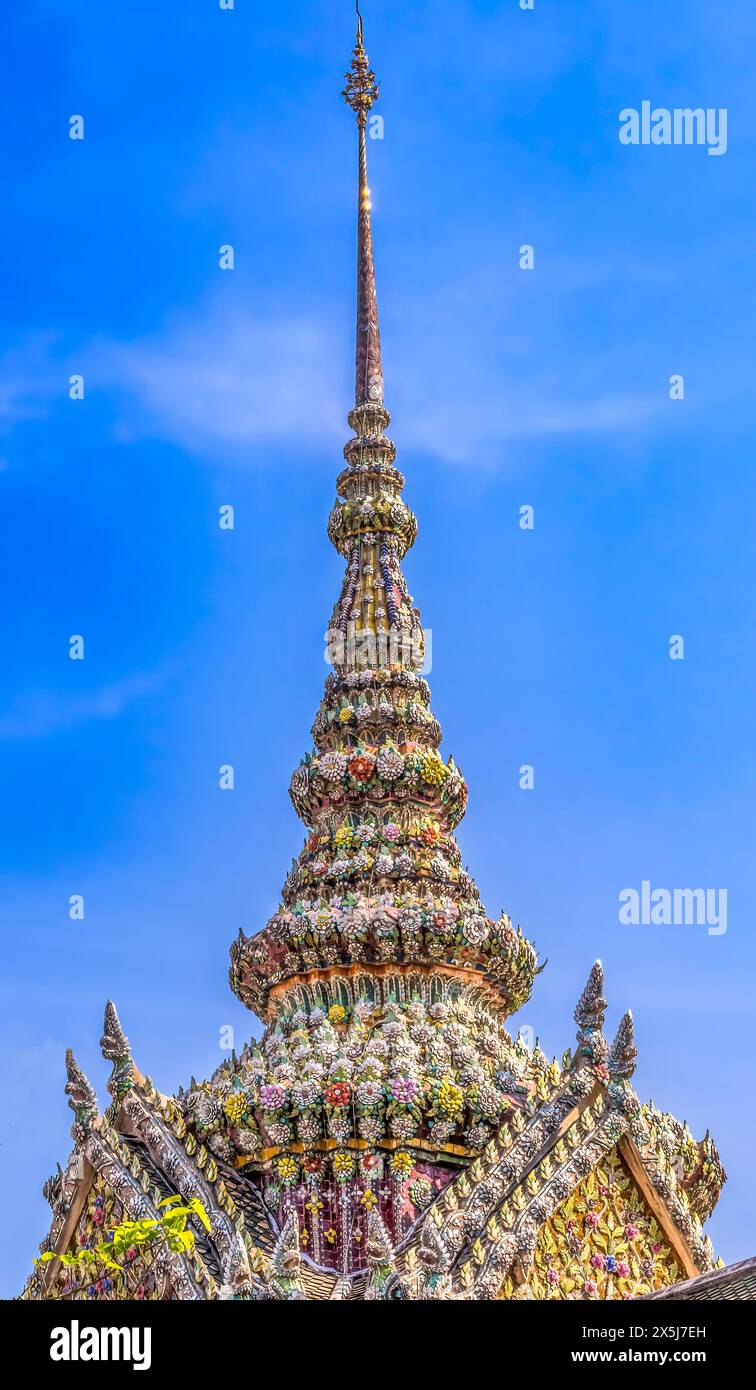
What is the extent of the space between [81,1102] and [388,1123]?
3877 millimetres

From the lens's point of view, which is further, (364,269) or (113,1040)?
(364,269)

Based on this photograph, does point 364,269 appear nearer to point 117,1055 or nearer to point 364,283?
point 364,283

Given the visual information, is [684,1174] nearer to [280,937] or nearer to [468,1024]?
[468,1024]

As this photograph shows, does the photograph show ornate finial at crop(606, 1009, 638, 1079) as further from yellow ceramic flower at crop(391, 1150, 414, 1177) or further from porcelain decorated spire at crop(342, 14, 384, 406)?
porcelain decorated spire at crop(342, 14, 384, 406)

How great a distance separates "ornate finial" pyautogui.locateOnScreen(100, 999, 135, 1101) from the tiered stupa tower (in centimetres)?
3

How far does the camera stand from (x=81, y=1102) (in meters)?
27.5

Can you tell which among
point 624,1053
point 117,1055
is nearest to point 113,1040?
point 117,1055

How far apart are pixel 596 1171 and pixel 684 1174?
139 cm

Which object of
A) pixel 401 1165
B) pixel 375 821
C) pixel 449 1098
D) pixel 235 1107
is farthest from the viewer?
pixel 375 821

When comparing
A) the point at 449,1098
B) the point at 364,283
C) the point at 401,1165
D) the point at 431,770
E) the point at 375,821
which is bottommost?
the point at 401,1165

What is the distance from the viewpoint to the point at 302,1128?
2697 centimetres

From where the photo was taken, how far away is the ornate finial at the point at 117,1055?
27.7 metres

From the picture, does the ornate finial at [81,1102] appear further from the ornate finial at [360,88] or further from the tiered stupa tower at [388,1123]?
the ornate finial at [360,88]
